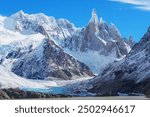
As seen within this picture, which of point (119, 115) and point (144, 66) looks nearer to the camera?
point (119, 115)

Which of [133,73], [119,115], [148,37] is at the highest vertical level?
[148,37]

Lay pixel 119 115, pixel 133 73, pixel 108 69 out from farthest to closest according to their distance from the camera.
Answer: pixel 108 69 → pixel 133 73 → pixel 119 115

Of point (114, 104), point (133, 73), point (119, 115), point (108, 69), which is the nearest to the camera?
point (119, 115)

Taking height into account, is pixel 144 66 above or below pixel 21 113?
above

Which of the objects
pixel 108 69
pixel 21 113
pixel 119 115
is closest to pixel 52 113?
pixel 21 113

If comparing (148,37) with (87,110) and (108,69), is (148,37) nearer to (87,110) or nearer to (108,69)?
(108,69)

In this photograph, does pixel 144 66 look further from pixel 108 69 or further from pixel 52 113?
pixel 52 113

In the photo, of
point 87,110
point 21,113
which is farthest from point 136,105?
point 21,113
